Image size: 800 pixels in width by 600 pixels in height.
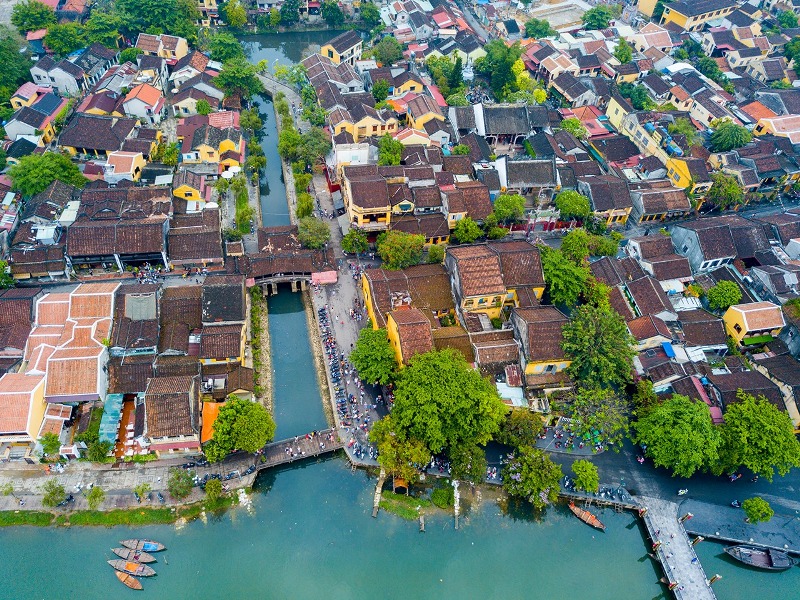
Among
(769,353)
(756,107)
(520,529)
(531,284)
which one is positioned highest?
(756,107)

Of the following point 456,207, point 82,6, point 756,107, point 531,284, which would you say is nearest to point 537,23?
point 756,107

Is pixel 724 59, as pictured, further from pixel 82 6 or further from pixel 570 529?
pixel 82 6

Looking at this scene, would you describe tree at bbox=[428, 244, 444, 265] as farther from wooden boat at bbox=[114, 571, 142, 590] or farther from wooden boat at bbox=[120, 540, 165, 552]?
wooden boat at bbox=[114, 571, 142, 590]

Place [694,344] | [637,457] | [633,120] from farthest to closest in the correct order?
1. [633,120]
2. [694,344]
3. [637,457]

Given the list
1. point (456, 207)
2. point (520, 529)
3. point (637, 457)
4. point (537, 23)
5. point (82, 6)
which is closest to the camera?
point (520, 529)

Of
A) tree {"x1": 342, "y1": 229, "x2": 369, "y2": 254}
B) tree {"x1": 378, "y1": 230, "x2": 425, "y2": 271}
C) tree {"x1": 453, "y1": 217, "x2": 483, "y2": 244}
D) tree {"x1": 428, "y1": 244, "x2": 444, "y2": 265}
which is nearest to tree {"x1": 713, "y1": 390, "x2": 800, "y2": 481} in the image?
tree {"x1": 453, "y1": 217, "x2": 483, "y2": 244}

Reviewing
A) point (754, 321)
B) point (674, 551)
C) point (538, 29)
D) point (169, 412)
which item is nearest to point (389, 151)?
point (169, 412)

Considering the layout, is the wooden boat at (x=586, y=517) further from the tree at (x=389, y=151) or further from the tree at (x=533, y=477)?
the tree at (x=389, y=151)
